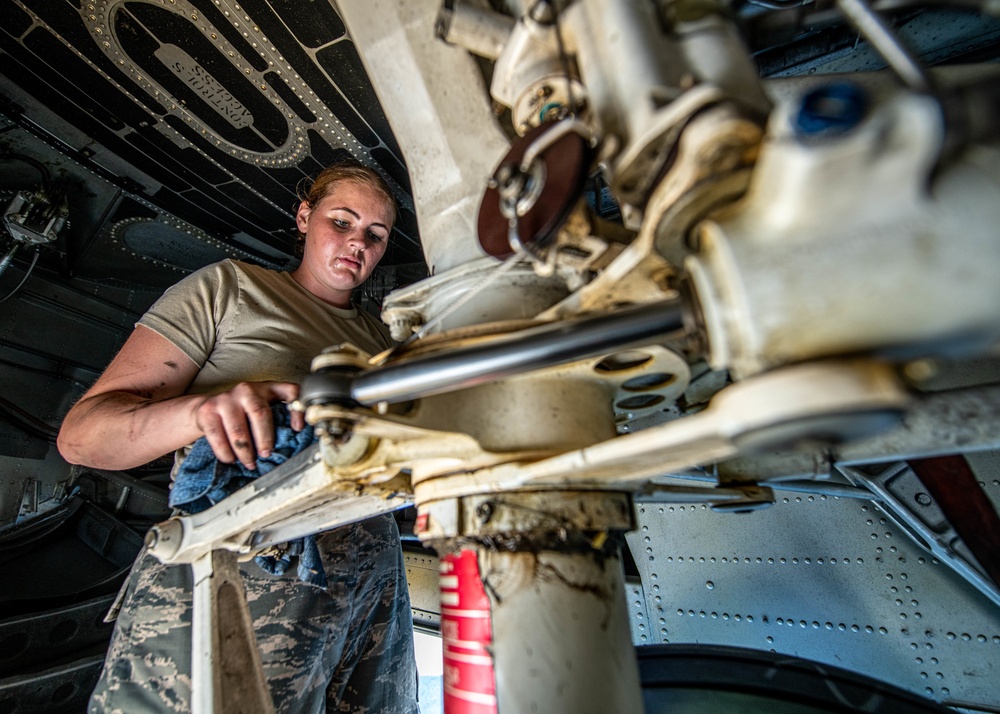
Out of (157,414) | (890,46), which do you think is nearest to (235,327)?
(157,414)

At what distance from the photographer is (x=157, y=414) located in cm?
105

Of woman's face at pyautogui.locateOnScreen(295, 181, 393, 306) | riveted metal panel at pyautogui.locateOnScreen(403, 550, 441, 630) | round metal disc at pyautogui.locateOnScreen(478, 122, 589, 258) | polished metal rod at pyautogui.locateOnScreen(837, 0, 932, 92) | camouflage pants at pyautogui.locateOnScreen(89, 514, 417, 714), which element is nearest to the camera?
polished metal rod at pyautogui.locateOnScreen(837, 0, 932, 92)

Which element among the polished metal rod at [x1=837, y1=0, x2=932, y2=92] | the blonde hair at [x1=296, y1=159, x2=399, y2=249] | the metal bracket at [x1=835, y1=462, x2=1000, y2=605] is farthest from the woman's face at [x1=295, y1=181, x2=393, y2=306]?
the metal bracket at [x1=835, y1=462, x2=1000, y2=605]

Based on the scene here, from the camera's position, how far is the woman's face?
1.69m

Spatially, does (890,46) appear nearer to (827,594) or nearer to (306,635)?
(306,635)

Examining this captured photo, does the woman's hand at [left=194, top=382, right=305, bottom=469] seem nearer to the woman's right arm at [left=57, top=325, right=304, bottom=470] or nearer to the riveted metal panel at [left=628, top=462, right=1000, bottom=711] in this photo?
the woman's right arm at [left=57, top=325, right=304, bottom=470]

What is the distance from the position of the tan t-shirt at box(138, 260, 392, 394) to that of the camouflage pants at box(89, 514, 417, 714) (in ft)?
1.65

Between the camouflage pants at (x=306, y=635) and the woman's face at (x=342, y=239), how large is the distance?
0.83 metres

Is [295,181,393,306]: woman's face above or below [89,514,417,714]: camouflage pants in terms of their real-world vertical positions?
above

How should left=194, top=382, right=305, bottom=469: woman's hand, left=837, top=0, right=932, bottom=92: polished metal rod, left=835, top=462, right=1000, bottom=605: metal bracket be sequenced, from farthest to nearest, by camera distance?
left=835, top=462, right=1000, bottom=605: metal bracket
left=194, top=382, right=305, bottom=469: woman's hand
left=837, top=0, right=932, bottom=92: polished metal rod

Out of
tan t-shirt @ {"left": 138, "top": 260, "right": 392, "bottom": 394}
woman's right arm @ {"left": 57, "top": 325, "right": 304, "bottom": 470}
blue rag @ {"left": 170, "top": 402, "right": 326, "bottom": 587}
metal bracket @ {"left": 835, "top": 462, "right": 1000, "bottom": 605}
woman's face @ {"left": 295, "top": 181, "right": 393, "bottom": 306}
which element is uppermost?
woman's face @ {"left": 295, "top": 181, "right": 393, "bottom": 306}

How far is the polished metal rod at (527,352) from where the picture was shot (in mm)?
517

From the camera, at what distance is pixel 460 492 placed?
0.69 meters

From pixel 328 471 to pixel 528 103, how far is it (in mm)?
624
